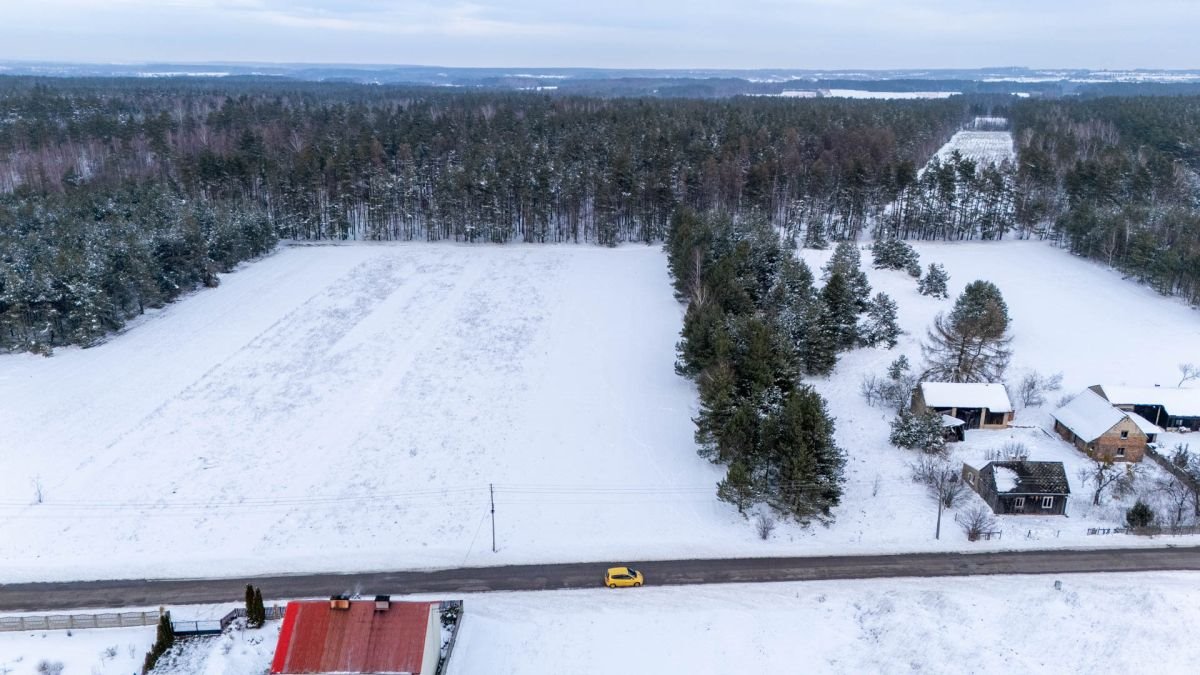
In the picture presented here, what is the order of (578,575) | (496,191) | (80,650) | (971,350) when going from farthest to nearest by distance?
(496,191) < (971,350) < (578,575) < (80,650)

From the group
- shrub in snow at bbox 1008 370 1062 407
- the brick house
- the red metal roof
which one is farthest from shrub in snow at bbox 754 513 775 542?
shrub in snow at bbox 1008 370 1062 407

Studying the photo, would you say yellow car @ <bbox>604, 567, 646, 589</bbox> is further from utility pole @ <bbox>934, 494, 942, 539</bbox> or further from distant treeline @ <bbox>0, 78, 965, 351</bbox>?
distant treeline @ <bbox>0, 78, 965, 351</bbox>

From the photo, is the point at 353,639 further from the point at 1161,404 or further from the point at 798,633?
the point at 1161,404

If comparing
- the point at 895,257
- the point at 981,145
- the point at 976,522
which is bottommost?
the point at 976,522

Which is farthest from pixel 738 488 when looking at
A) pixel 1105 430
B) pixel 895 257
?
pixel 895 257

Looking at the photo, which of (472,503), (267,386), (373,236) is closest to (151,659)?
(472,503)
